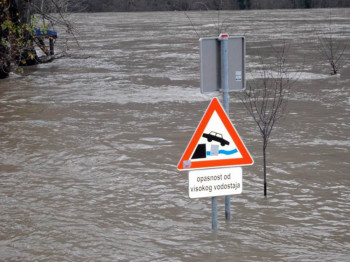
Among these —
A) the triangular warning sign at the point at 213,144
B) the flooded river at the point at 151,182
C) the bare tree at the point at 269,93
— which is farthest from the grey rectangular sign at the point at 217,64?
the bare tree at the point at 269,93

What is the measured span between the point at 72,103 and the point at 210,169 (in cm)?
1209

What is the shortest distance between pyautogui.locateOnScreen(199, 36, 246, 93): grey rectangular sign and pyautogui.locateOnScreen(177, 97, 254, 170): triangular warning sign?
362 mm

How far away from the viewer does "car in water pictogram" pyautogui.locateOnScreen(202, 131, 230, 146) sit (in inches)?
248

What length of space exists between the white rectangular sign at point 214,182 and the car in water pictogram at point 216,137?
0.86ft

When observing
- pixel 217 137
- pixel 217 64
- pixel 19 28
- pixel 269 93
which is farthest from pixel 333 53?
pixel 217 137

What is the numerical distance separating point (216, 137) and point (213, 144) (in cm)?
7

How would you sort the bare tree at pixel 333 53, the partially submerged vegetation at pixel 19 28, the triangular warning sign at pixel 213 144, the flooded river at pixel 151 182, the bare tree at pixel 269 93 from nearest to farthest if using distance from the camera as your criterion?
→ the triangular warning sign at pixel 213 144 < the flooded river at pixel 151 182 < the bare tree at pixel 269 93 < the partially submerged vegetation at pixel 19 28 < the bare tree at pixel 333 53

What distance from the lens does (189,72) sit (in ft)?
82.5

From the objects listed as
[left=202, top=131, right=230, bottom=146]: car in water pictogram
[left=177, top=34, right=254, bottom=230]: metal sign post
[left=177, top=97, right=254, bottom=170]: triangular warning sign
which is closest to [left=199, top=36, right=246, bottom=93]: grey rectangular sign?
[left=177, top=34, right=254, bottom=230]: metal sign post

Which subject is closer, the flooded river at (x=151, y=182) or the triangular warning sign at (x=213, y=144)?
the triangular warning sign at (x=213, y=144)

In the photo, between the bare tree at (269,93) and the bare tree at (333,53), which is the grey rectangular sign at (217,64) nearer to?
the bare tree at (269,93)

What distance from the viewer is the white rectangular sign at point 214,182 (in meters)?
6.27

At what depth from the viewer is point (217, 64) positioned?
6598mm

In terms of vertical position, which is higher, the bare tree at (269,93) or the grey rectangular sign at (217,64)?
the grey rectangular sign at (217,64)
